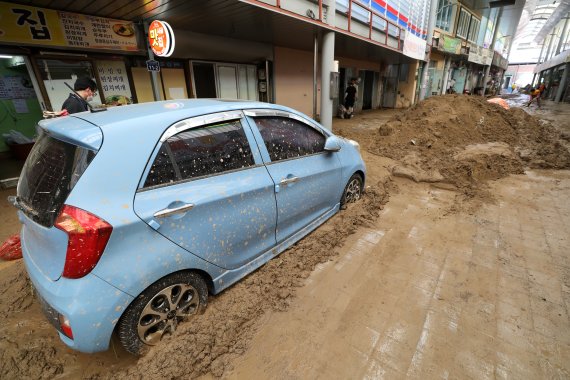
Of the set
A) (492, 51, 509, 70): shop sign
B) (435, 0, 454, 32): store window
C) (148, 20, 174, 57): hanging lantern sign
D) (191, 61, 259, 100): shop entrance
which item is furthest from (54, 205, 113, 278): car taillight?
(492, 51, 509, 70): shop sign

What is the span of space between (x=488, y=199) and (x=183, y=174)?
15.4 feet

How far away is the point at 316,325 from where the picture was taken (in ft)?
7.02

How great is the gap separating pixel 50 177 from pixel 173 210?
0.75 meters

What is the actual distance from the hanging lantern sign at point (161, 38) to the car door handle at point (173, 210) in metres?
4.61

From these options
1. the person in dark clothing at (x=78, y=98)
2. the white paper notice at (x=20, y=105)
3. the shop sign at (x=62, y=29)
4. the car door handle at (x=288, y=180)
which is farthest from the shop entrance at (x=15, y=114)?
the car door handle at (x=288, y=180)

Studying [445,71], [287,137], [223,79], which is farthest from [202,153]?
[445,71]

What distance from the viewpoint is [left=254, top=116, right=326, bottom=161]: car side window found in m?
2.54

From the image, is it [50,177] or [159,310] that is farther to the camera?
[159,310]

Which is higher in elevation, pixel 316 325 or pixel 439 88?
pixel 439 88

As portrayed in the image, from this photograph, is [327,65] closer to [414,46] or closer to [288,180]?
[288,180]

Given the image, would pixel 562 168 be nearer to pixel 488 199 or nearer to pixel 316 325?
pixel 488 199

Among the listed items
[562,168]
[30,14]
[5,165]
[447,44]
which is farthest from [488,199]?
[447,44]

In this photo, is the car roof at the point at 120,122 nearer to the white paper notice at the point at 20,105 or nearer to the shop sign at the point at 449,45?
the white paper notice at the point at 20,105

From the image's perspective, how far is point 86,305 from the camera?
151 centimetres
